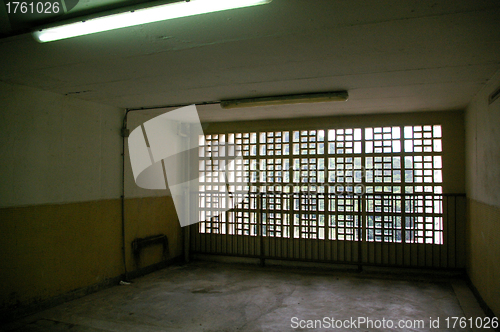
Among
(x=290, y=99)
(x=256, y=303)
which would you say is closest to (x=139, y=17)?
(x=290, y=99)

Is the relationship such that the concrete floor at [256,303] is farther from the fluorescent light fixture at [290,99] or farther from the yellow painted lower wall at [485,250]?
the fluorescent light fixture at [290,99]

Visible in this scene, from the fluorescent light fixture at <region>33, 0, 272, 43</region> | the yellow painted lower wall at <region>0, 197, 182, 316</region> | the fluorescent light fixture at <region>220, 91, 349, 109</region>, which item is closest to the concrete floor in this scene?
the yellow painted lower wall at <region>0, 197, 182, 316</region>

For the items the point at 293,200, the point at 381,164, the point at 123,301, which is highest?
the point at 381,164

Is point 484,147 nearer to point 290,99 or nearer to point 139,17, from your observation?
point 290,99

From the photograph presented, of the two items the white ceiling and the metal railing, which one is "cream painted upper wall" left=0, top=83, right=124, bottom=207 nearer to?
the white ceiling

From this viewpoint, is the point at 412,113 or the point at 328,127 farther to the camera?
the point at 328,127

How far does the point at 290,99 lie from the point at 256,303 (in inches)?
107

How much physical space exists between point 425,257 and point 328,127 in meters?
2.72

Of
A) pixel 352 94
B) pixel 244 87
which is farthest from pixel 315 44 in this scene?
pixel 352 94

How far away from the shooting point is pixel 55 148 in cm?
438

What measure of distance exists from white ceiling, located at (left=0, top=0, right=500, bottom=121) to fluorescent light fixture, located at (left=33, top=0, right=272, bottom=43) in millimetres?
113

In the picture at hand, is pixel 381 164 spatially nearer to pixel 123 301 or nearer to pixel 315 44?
pixel 315 44

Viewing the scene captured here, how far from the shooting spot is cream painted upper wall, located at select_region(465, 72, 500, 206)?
3611mm

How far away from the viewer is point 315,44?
284 centimetres
